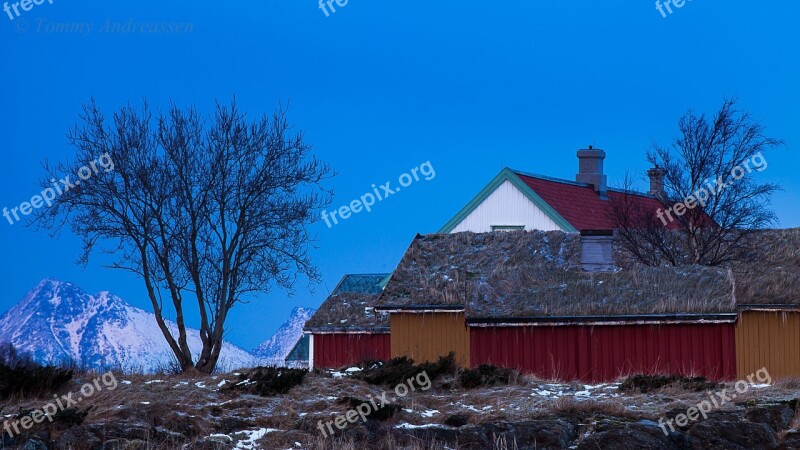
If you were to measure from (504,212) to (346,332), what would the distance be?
28.5ft

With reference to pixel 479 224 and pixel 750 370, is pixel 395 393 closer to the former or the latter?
pixel 750 370

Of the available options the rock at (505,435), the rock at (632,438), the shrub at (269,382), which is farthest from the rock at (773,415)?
the shrub at (269,382)

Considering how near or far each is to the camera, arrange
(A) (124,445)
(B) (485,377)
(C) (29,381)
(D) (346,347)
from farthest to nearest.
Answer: (D) (346,347) → (B) (485,377) → (C) (29,381) → (A) (124,445)

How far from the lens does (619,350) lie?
27719mm

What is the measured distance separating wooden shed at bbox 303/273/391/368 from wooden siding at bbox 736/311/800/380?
48.4 ft

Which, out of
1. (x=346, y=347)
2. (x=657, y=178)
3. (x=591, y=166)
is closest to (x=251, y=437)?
(x=657, y=178)

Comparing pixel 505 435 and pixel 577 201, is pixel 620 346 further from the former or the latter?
pixel 577 201

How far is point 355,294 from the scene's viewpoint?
1727 inches

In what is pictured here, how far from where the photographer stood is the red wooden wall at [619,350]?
2733 cm

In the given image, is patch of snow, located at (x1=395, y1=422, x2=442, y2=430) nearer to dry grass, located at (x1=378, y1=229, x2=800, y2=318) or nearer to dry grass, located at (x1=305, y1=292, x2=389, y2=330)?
dry grass, located at (x1=378, y1=229, x2=800, y2=318)

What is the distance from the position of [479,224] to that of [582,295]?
15.8 metres

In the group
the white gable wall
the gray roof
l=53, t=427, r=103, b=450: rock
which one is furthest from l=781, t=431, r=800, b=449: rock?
the white gable wall

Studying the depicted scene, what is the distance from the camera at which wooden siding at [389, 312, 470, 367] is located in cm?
2964

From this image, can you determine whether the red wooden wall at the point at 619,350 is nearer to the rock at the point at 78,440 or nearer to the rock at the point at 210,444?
the rock at the point at 210,444
